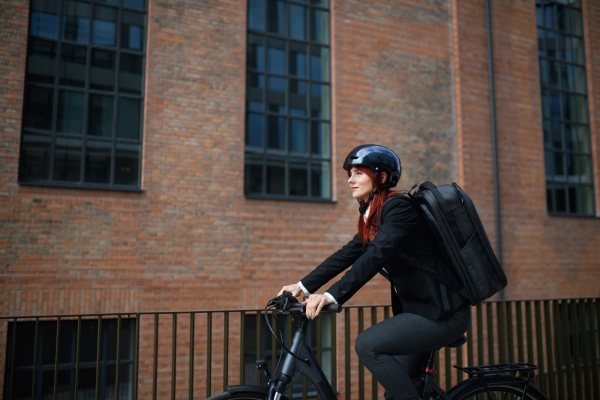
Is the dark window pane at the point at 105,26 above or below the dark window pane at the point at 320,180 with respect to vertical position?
above

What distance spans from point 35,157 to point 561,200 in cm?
1193

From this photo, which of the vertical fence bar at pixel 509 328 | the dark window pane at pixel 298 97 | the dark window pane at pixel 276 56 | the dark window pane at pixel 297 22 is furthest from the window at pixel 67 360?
the dark window pane at pixel 297 22

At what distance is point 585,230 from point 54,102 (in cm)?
1239

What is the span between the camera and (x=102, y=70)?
8.52 m

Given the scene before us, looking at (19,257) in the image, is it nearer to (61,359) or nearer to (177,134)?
(61,359)

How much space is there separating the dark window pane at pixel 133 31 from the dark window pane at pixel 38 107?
1595 mm

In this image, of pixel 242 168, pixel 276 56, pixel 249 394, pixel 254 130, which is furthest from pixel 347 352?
pixel 276 56

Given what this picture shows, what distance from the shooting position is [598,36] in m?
13.2

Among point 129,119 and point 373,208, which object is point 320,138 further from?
point 373,208

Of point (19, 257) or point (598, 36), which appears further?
point (598, 36)

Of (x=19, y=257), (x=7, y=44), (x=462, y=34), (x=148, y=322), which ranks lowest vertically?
(x=148, y=322)

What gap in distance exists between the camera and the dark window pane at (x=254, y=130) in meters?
9.44

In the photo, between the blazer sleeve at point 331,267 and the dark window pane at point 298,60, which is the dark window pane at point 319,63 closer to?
the dark window pane at point 298,60

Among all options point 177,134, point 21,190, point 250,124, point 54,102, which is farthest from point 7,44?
point 250,124
